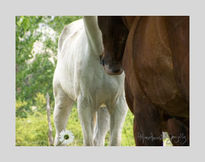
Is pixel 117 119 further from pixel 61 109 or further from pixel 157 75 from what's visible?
pixel 157 75

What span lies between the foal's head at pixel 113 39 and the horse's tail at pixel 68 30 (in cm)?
80

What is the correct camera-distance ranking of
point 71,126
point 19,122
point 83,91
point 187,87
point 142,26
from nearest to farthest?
point 187,87, point 142,26, point 19,122, point 83,91, point 71,126

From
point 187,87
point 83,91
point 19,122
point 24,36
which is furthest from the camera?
point 83,91

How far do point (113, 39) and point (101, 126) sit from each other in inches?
39.1

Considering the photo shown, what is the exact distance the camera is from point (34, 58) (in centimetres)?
178

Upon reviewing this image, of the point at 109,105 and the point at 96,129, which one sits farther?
the point at 96,129

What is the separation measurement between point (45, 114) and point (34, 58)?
24 cm

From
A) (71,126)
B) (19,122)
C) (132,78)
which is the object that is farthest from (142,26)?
(71,126)

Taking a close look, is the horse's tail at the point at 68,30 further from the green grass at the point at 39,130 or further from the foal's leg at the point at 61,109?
the green grass at the point at 39,130

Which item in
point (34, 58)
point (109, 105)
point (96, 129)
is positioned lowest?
point (96, 129)

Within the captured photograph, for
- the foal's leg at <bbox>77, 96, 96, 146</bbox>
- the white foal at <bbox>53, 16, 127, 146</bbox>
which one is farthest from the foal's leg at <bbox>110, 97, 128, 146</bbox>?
the foal's leg at <bbox>77, 96, 96, 146</bbox>

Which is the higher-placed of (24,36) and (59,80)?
(24,36)

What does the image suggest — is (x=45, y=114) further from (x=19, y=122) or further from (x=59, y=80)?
(x=59, y=80)

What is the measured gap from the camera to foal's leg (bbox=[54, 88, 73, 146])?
1.97 metres
